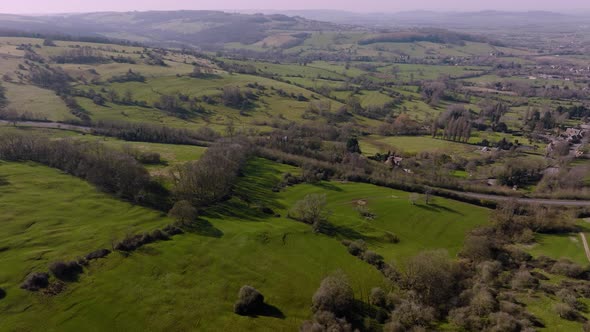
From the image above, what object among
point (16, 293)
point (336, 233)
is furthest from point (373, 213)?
point (16, 293)

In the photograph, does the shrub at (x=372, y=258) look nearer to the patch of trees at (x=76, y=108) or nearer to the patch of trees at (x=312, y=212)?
the patch of trees at (x=312, y=212)

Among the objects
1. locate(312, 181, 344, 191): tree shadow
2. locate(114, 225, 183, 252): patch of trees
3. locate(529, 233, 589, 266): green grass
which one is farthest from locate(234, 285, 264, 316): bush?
locate(529, 233, 589, 266): green grass

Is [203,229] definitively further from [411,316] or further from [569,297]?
[569,297]

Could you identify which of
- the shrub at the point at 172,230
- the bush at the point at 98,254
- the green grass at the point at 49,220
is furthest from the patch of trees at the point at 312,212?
the bush at the point at 98,254

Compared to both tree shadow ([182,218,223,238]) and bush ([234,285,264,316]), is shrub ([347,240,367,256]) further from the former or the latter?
tree shadow ([182,218,223,238])

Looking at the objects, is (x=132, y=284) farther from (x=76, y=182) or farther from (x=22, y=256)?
(x=76, y=182)

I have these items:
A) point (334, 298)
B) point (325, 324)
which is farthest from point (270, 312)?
point (334, 298)
